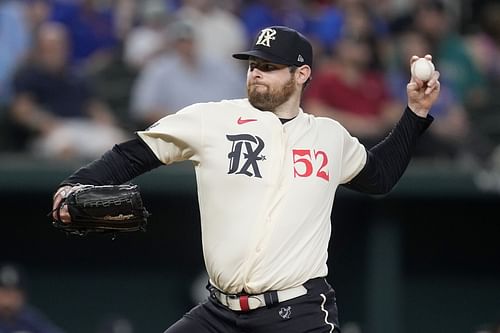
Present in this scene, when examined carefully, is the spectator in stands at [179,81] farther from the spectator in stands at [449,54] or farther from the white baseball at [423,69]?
the white baseball at [423,69]

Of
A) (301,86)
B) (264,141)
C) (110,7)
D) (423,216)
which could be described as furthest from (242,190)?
(110,7)

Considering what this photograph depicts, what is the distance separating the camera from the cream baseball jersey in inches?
217

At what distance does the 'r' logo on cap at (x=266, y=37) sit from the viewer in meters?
5.78

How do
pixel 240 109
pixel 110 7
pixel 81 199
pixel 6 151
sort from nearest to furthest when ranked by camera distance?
pixel 81 199
pixel 240 109
pixel 6 151
pixel 110 7

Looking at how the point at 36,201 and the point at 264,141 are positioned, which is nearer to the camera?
the point at 264,141

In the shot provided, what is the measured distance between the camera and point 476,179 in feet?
33.8

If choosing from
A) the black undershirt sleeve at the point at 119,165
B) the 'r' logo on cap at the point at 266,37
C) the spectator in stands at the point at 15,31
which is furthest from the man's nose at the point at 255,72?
the spectator in stands at the point at 15,31

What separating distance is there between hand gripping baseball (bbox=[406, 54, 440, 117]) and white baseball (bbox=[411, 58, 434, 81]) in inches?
0.8

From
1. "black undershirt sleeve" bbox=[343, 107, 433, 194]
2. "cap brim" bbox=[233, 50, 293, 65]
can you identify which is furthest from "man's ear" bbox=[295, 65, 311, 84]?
"black undershirt sleeve" bbox=[343, 107, 433, 194]

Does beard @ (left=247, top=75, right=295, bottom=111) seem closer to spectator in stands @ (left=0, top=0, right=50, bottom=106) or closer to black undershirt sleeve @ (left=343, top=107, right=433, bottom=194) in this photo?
black undershirt sleeve @ (left=343, top=107, right=433, bottom=194)

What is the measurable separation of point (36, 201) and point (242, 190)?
5.37 m

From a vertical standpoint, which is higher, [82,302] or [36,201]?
[36,201]

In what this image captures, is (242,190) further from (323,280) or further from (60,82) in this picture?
(60,82)

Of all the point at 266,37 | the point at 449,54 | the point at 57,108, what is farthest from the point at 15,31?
the point at 266,37
